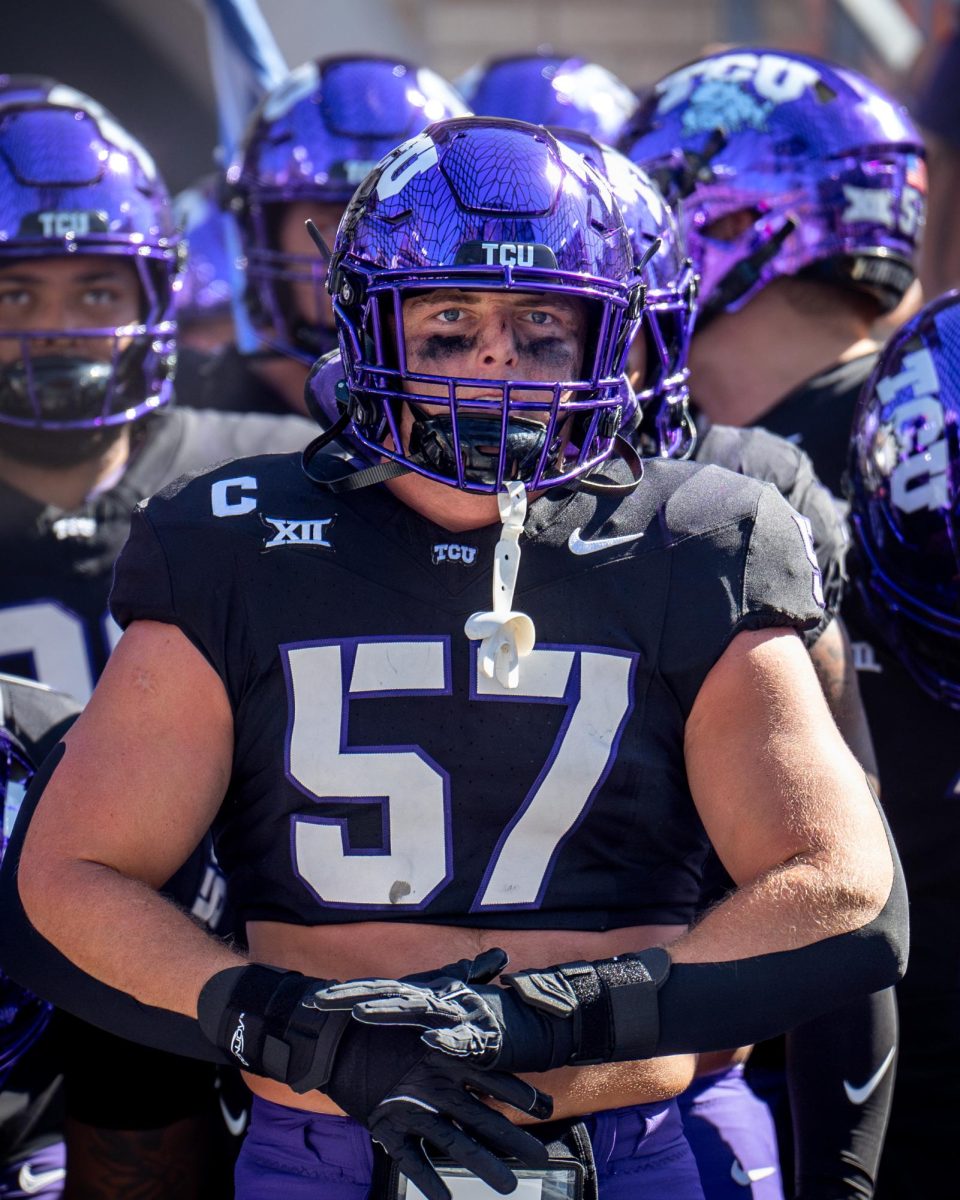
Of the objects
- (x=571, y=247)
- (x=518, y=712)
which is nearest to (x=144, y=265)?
(x=571, y=247)

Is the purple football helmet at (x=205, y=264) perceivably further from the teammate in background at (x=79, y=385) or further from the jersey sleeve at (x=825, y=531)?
the jersey sleeve at (x=825, y=531)

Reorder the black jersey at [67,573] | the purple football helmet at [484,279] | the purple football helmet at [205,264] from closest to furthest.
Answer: the purple football helmet at [484,279]
the black jersey at [67,573]
the purple football helmet at [205,264]

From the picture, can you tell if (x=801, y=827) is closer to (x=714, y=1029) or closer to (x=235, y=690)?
(x=714, y=1029)

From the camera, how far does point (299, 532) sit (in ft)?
6.88

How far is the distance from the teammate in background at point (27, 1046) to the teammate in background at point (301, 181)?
1566 mm

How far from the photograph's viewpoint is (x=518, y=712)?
202cm

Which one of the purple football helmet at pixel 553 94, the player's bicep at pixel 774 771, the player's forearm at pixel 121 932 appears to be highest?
the purple football helmet at pixel 553 94

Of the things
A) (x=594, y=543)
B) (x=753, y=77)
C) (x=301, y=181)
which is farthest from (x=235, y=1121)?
(x=753, y=77)

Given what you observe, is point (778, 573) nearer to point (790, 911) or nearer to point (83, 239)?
point (790, 911)

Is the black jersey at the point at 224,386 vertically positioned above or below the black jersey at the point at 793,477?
below

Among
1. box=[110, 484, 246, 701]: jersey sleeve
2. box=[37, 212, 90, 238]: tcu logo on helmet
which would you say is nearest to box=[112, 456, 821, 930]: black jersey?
box=[110, 484, 246, 701]: jersey sleeve

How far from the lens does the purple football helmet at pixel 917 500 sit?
258cm

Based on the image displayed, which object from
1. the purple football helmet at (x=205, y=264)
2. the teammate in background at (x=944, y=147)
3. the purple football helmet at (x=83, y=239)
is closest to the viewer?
the purple football helmet at (x=83, y=239)

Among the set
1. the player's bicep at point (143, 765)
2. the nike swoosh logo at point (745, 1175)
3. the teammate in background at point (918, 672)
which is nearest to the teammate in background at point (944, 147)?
the teammate in background at point (918, 672)
